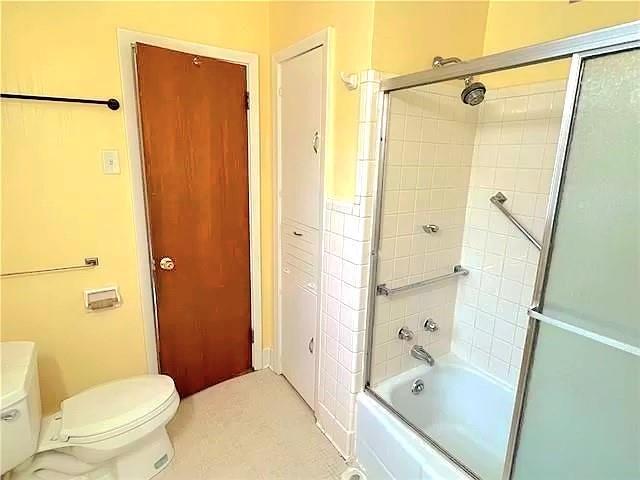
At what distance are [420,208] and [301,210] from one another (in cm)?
65

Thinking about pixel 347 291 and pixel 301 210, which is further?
pixel 301 210

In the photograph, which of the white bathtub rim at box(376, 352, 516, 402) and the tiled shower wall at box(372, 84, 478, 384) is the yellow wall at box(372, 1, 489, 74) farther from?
the white bathtub rim at box(376, 352, 516, 402)

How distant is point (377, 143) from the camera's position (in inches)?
58.2

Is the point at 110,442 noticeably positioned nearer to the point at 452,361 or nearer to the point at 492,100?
the point at 452,361

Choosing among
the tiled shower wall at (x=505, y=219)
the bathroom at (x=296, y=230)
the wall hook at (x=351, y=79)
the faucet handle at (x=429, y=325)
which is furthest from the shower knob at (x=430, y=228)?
the wall hook at (x=351, y=79)

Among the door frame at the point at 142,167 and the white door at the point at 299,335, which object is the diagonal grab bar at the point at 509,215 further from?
the door frame at the point at 142,167

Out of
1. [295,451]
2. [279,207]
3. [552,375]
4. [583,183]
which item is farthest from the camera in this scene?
[279,207]

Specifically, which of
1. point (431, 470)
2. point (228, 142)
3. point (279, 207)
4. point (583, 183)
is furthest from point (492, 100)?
point (431, 470)

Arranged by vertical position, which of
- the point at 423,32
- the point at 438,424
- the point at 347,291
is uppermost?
the point at 423,32

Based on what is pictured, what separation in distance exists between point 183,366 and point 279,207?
114cm

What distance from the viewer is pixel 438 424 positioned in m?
1.91

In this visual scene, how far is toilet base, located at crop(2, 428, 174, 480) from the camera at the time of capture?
147 cm

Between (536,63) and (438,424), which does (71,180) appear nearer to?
(536,63)

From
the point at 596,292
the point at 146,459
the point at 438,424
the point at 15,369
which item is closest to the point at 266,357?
the point at 146,459
